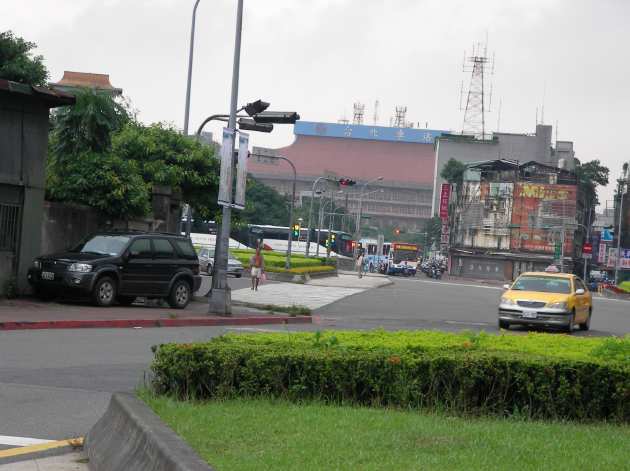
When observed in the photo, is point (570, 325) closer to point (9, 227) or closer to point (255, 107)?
point (255, 107)

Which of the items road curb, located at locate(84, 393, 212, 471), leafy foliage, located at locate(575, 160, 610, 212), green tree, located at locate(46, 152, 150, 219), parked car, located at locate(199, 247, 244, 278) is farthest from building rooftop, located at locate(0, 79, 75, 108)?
leafy foliage, located at locate(575, 160, 610, 212)

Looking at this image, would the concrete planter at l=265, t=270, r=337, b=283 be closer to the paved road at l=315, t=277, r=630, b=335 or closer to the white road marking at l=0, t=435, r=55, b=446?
the paved road at l=315, t=277, r=630, b=335

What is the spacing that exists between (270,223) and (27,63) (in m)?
90.6

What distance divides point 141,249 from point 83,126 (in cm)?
497

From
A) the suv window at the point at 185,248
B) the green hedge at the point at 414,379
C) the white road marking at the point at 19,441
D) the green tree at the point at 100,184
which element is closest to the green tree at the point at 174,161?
the green tree at the point at 100,184

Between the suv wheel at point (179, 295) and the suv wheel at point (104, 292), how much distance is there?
1.75 metres

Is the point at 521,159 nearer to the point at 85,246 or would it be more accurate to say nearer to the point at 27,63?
the point at 27,63

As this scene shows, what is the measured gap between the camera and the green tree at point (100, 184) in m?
25.7

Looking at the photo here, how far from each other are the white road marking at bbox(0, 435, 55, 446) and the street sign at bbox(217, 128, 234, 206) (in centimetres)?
1558

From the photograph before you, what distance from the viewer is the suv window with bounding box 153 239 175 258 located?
24766 mm

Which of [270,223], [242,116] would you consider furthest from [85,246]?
[270,223]

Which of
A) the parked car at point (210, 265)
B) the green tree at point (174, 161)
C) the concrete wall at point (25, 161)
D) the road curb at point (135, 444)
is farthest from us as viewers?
the parked car at point (210, 265)

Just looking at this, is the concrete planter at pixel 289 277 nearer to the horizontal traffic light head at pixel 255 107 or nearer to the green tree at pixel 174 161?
the green tree at pixel 174 161

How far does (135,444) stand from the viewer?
661cm
